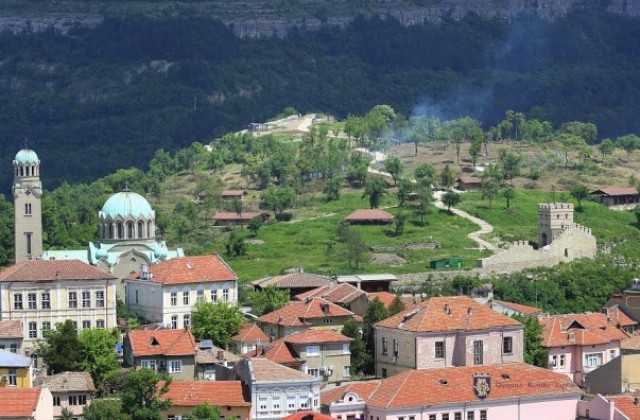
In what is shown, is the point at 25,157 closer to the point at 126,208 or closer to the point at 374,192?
the point at 126,208

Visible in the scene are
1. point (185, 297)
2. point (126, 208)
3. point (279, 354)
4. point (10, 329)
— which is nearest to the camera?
point (279, 354)

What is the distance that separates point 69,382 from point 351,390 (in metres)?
10.8

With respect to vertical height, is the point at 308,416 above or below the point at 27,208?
below

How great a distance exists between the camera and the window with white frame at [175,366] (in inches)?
3607

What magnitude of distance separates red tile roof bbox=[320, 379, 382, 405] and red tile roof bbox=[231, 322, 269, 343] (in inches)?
359

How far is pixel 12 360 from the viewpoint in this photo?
88.1 m

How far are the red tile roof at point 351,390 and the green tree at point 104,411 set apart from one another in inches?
314

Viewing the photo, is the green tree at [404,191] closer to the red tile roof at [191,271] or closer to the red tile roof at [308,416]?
the red tile roof at [191,271]

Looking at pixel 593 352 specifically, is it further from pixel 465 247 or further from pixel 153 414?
pixel 465 247

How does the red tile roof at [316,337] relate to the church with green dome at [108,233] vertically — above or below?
below

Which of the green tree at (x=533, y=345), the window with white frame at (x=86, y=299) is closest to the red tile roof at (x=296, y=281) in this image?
the window with white frame at (x=86, y=299)

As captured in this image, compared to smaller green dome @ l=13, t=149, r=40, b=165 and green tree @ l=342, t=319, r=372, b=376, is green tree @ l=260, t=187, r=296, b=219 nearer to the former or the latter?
smaller green dome @ l=13, t=149, r=40, b=165

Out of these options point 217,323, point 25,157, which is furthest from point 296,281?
point 25,157

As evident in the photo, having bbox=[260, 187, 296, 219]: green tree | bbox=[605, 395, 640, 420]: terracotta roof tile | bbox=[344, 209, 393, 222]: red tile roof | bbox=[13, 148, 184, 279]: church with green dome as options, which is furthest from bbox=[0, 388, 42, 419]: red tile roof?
bbox=[260, 187, 296, 219]: green tree
